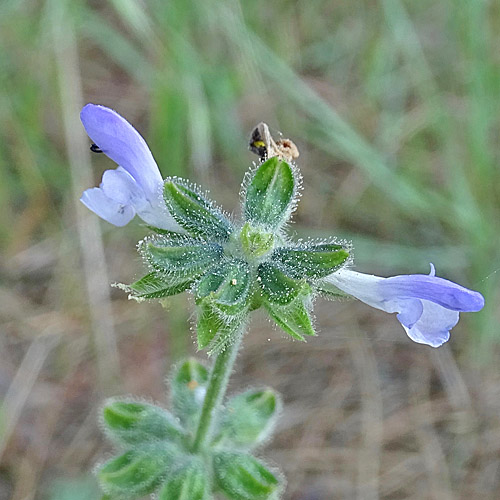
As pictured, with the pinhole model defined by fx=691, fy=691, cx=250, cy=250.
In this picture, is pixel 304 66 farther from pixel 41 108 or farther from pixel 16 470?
pixel 16 470

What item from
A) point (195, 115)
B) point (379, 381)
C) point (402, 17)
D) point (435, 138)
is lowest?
point (379, 381)

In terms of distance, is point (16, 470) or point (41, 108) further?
point (41, 108)

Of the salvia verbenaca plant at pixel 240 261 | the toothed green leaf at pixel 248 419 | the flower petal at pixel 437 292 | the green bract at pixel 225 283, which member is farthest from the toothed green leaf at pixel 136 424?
the flower petal at pixel 437 292

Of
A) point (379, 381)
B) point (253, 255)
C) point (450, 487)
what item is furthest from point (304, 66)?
point (253, 255)

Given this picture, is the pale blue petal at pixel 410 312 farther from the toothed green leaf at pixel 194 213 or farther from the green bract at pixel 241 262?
the toothed green leaf at pixel 194 213

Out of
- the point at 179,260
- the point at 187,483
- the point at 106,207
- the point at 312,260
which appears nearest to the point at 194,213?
the point at 179,260

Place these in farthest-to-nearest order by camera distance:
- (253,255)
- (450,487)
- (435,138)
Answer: (435,138)
(450,487)
(253,255)
